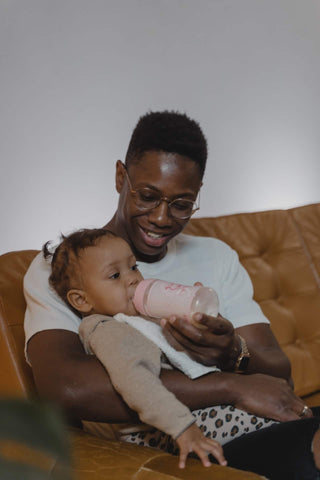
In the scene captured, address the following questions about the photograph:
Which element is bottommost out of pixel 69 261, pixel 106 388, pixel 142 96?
pixel 106 388

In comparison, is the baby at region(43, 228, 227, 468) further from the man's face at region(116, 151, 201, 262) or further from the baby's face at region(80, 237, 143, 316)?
the man's face at region(116, 151, 201, 262)

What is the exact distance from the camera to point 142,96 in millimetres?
2363

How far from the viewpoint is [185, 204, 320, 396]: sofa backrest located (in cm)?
191

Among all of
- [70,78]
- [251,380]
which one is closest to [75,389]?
[251,380]

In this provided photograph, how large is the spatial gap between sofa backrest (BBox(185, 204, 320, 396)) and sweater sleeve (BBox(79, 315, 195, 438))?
0.86 meters

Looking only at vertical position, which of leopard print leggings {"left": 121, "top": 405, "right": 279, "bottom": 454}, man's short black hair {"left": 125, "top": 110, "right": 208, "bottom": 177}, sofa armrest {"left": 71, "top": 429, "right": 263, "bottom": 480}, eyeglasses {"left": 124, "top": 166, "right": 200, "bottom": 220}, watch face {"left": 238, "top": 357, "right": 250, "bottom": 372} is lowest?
leopard print leggings {"left": 121, "top": 405, "right": 279, "bottom": 454}

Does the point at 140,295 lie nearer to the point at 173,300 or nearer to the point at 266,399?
the point at 173,300

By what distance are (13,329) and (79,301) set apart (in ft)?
0.78

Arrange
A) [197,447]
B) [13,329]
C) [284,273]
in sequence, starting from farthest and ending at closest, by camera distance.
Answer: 1. [284,273]
2. [13,329]
3. [197,447]

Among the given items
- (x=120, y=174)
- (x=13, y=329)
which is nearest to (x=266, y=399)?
(x=13, y=329)

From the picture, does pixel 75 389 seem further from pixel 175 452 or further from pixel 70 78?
pixel 70 78

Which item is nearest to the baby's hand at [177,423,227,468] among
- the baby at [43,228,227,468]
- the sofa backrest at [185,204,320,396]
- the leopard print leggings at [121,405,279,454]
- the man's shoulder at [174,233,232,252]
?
the baby at [43,228,227,468]

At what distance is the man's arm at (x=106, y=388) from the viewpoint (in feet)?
3.45

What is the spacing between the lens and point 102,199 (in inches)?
89.5
